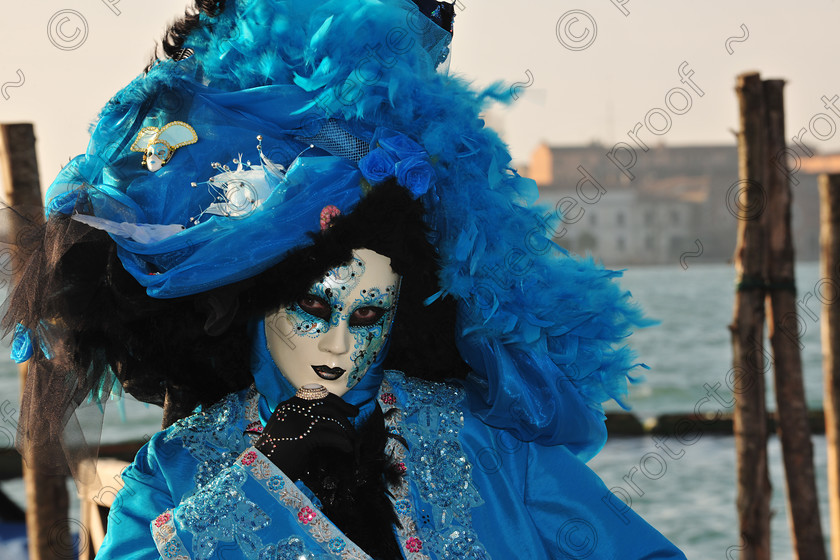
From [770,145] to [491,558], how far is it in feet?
8.67

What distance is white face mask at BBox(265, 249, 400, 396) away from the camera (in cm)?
167

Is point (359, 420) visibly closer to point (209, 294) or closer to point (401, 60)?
point (209, 294)

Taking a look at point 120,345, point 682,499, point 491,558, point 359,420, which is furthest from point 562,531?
point 682,499

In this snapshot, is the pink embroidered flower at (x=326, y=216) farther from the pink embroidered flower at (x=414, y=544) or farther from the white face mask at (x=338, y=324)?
the pink embroidered flower at (x=414, y=544)

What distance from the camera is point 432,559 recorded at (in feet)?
5.72

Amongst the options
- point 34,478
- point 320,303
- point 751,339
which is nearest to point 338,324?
point 320,303

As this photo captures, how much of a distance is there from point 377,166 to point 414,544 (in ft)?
2.34

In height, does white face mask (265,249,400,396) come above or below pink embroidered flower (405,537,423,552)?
above

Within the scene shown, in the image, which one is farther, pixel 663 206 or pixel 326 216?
pixel 663 206

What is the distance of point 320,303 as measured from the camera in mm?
1679

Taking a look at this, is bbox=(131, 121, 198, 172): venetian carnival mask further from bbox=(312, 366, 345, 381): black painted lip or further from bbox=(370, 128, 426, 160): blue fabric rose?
bbox=(312, 366, 345, 381): black painted lip

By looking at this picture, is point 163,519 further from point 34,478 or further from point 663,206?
point 663,206

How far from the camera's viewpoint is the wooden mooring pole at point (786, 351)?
375cm

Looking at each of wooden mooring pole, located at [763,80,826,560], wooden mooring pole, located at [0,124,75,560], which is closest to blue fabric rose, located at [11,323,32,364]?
wooden mooring pole, located at [0,124,75,560]
